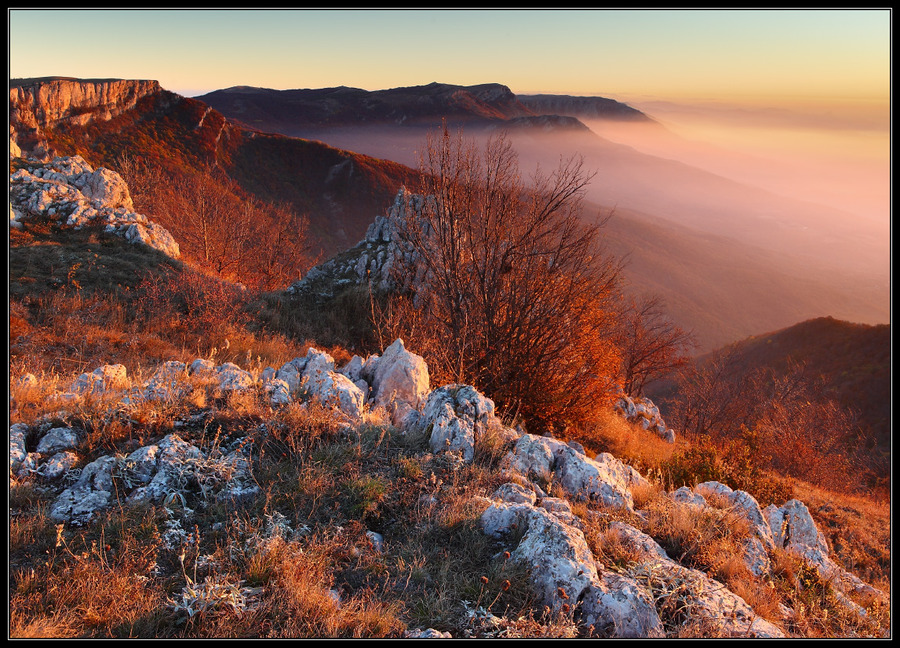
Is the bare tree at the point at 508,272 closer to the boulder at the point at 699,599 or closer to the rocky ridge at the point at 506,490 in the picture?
the rocky ridge at the point at 506,490

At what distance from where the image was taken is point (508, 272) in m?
9.58

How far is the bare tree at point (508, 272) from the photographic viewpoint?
30.7ft

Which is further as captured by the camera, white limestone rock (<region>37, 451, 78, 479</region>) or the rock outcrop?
the rock outcrop

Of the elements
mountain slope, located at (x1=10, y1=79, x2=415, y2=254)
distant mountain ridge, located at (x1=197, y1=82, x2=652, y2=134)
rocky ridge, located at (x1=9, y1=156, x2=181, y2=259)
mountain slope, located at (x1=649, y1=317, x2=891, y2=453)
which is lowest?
mountain slope, located at (x1=649, y1=317, x2=891, y2=453)

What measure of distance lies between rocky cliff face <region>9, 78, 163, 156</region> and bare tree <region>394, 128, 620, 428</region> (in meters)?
57.5

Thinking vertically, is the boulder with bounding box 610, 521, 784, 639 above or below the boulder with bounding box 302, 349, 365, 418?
below

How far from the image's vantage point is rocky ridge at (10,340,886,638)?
3072 millimetres

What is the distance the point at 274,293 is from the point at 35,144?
55636mm

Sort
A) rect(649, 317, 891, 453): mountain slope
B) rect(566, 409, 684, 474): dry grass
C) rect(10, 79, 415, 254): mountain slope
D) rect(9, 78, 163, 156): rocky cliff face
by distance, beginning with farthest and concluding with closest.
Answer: rect(10, 79, 415, 254): mountain slope, rect(9, 78, 163, 156): rocky cliff face, rect(649, 317, 891, 453): mountain slope, rect(566, 409, 684, 474): dry grass

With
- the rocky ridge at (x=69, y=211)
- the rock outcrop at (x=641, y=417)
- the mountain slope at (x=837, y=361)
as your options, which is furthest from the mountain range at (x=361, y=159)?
the mountain slope at (x=837, y=361)

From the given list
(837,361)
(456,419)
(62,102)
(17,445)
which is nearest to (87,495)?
(17,445)

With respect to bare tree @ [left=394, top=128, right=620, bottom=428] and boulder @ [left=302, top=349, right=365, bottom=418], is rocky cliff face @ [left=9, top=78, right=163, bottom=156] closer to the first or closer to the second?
bare tree @ [left=394, top=128, right=620, bottom=428]

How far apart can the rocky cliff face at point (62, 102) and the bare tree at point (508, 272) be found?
57548mm

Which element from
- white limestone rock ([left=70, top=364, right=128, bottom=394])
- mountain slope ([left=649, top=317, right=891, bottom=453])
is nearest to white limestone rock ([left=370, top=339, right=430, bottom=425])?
white limestone rock ([left=70, top=364, right=128, bottom=394])
